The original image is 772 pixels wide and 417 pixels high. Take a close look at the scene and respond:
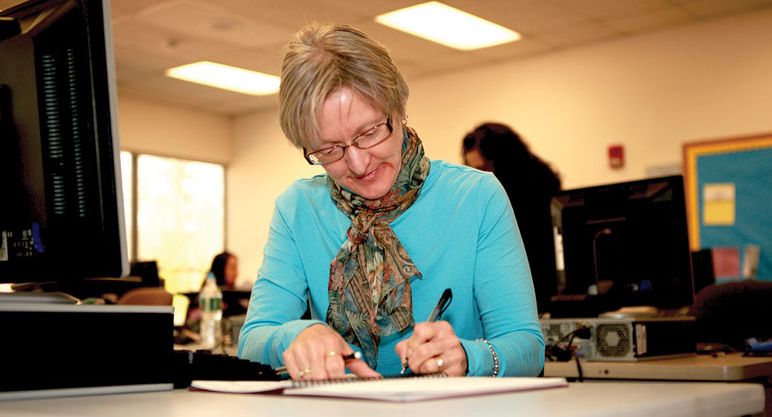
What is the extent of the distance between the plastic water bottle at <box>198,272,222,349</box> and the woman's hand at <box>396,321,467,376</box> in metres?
2.42

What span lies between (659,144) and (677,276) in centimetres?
375

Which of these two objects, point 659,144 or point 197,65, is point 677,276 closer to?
point 659,144

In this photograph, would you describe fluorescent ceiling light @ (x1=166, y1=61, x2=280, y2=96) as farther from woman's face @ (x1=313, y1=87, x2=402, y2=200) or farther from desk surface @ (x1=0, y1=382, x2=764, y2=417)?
desk surface @ (x1=0, y1=382, x2=764, y2=417)

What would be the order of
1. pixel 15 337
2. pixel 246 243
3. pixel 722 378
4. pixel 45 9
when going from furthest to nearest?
pixel 246 243
pixel 722 378
pixel 45 9
pixel 15 337

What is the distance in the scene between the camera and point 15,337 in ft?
3.42

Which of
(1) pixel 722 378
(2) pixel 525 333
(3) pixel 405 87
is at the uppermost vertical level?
(3) pixel 405 87

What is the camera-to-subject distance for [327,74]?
1.45 m

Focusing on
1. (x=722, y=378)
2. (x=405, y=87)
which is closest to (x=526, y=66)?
(x=722, y=378)

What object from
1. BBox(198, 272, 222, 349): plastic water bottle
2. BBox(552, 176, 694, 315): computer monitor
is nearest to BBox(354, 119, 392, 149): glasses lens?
BBox(552, 176, 694, 315): computer monitor

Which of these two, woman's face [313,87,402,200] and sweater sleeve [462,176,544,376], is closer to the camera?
sweater sleeve [462,176,544,376]

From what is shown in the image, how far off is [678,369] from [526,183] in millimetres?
1263

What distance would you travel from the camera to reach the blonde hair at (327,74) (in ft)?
4.77

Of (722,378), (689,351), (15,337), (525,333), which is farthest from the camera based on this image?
(689,351)

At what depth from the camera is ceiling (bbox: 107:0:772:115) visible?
17.6ft
